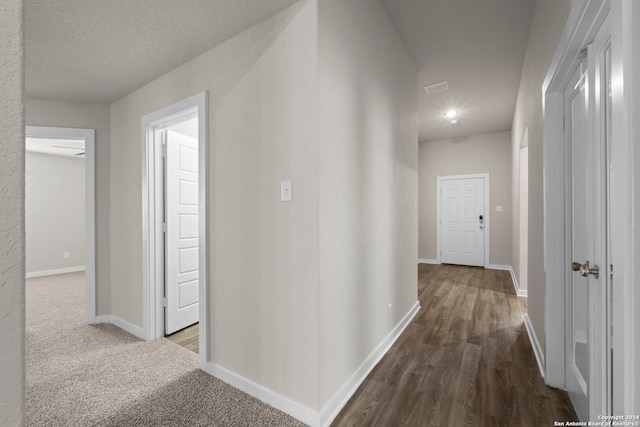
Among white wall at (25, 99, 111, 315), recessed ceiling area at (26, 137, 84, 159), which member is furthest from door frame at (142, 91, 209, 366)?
recessed ceiling area at (26, 137, 84, 159)

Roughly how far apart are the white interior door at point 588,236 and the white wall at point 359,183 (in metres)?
1.18

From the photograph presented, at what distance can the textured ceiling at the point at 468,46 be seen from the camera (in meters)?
2.41

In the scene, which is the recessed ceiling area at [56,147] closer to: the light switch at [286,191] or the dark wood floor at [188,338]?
the dark wood floor at [188,338]

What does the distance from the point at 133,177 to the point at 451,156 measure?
19.8 ft

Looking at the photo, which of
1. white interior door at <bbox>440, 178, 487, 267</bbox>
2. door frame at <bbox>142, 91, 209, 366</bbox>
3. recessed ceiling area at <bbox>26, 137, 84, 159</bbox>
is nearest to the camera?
door frame at <bbox>142, 91, 209, 366</bbox>

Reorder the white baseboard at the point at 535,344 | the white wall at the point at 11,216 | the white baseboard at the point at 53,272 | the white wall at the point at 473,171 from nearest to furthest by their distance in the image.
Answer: the white wall at the point at 11,216 < the white baseboard at the point at 535,344 < the white baseboard at the point at 53,272 < the white wall at the point at 473,171

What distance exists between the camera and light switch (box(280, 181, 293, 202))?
5.73 feet

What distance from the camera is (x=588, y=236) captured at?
142cm

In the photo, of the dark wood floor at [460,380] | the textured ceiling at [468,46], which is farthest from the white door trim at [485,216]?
the dark wood floor at [460,380]

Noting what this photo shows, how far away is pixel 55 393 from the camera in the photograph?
2.00m

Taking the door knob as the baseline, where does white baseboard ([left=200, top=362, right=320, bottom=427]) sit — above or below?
below

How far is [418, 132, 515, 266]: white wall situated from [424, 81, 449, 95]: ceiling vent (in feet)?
9.30

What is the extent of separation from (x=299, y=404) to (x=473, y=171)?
606 centimetres

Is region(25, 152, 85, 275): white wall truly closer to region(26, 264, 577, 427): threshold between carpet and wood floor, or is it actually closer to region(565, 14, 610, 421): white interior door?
region(26, 264, 577, 427): threshold between carpet and wood floor
